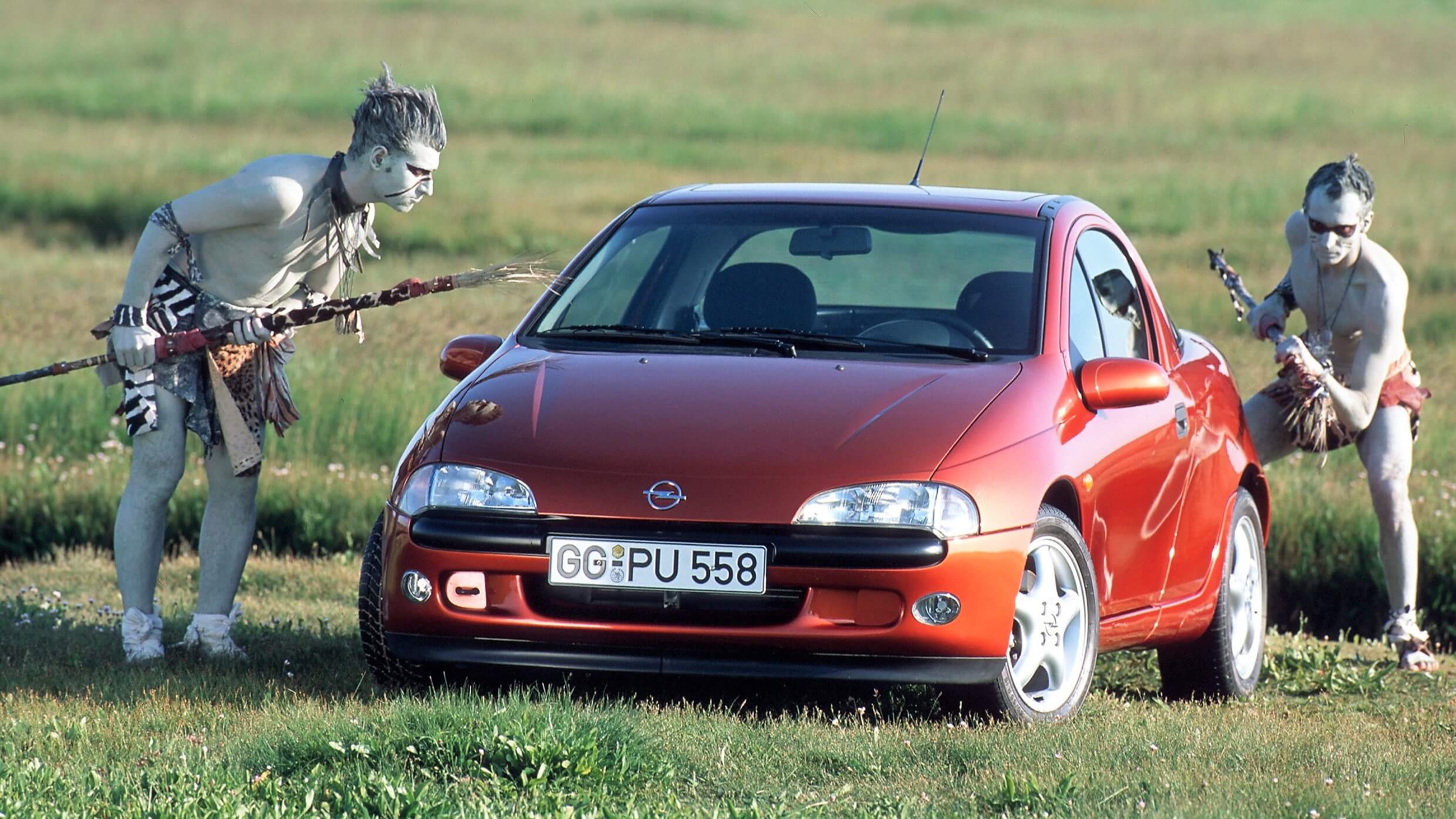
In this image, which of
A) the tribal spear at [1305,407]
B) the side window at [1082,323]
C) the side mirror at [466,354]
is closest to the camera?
the side window at [1082,323]

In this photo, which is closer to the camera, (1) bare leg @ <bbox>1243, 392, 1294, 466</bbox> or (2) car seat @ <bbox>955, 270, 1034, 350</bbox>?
(2) car seat @ <bbox>955, 270, 1034, 350</bbox>

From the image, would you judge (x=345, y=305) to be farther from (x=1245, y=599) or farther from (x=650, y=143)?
(x=650, y=143)

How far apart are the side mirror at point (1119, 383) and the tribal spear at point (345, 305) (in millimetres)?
1725

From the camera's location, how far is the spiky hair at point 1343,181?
795 cm

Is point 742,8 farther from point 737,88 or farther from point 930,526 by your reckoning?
point 930,526

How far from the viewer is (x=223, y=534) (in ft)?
23.1

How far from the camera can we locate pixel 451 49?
146 ft

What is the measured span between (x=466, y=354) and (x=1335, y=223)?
3.44 m

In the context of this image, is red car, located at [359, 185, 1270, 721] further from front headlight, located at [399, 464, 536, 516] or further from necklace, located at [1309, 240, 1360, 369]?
necklace, located at [1309, 240, 1360, 369]

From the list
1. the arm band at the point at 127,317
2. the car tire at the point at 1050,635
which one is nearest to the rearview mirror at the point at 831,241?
the car tire at the point at 1050,635

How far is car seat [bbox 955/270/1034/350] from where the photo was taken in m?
6.25

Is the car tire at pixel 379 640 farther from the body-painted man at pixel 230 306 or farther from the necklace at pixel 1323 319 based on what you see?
the necklace at pixel 1323 319


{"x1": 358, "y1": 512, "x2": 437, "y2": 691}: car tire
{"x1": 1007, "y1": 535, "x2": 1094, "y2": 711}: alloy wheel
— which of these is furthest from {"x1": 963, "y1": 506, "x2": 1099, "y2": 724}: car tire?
{"x1": 358, "y1": 512, "x2": 437, "y2": 691}: car tire

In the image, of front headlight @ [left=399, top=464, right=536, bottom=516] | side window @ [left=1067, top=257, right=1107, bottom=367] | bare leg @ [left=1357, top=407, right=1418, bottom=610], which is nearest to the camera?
front headlight @ [left=399, top=464, right=536, bottom=516]
